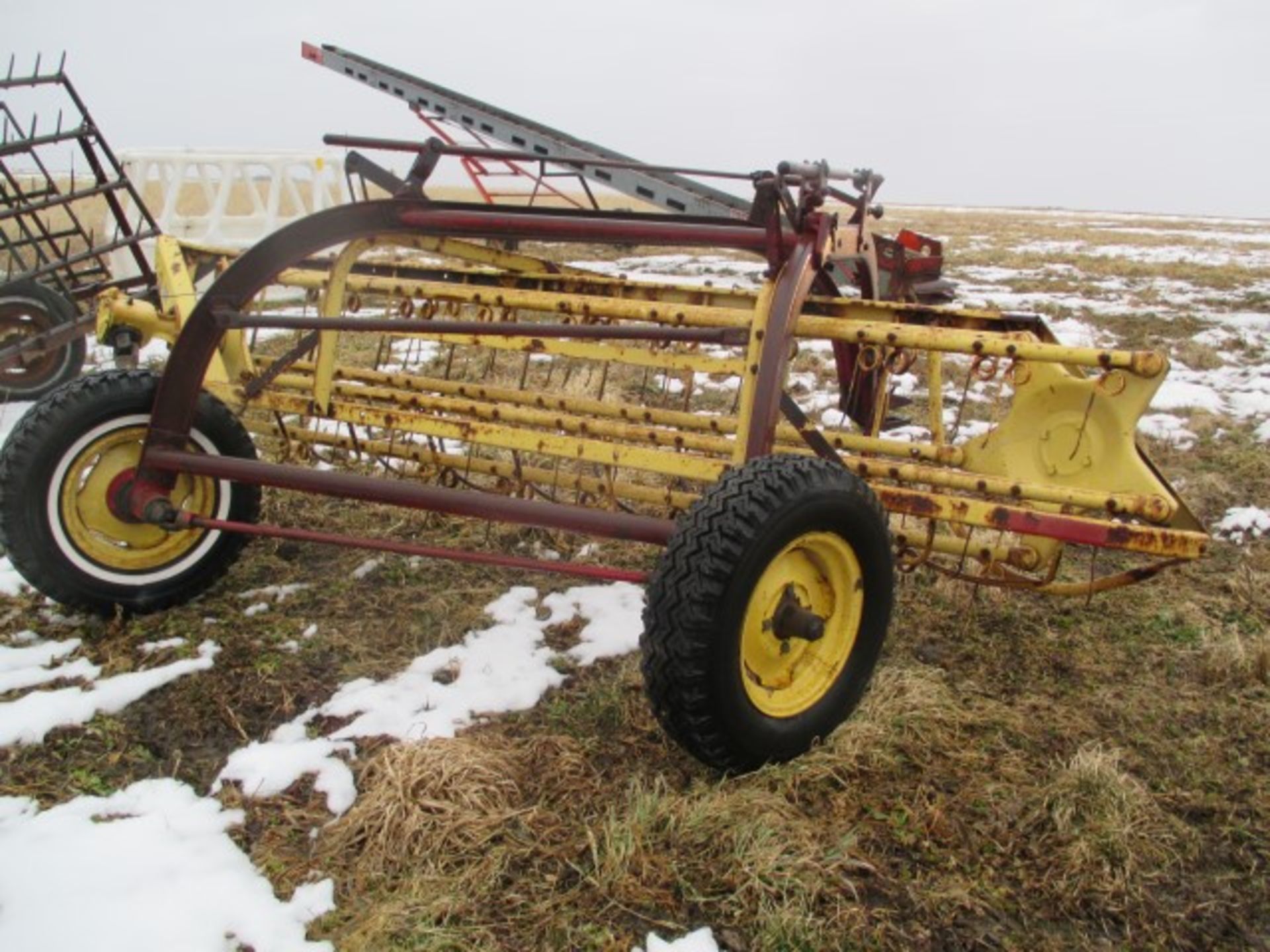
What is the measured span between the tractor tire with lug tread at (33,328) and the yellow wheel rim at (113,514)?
12.7 feet

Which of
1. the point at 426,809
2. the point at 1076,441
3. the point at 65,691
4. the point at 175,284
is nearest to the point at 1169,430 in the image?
the point at 1076,441

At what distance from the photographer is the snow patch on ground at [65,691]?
3.04 metres

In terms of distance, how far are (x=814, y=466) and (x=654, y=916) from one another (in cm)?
125

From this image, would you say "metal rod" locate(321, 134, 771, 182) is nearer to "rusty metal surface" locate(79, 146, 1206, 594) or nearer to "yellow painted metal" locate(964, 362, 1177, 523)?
"rusty metal surface" locate(79, 146, 1206, 594)

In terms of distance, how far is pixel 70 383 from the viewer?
3.67 metres

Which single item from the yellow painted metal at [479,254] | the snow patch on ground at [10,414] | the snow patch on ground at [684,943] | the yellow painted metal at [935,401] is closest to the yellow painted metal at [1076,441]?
the yellow painted metal at [935,401]

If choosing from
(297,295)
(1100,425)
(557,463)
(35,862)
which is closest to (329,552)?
(557,463)

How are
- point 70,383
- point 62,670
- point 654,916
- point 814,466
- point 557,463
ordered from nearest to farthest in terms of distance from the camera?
1. point 654,916
2. point 814,466
3. point 62,670
4. point 70,383
5. point 557,463

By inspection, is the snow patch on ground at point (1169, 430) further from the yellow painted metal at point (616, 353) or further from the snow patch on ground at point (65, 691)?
the snow patch on ground at point (65, 691)

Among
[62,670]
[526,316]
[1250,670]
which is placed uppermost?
[526,316]

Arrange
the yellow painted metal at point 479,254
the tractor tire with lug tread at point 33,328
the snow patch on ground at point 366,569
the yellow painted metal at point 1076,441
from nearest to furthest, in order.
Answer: the yellow painted metal at point 1076,441
the yellow painted metal at point 479,254
the snow patch on ground at point 366,569
the tractor tire with lug tread at point 33,328

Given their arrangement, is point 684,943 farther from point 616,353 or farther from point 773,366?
point 616,353

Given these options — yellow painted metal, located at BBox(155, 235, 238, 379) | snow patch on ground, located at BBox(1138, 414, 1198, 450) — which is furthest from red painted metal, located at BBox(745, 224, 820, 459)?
snow patch on ground, located at BBox(1138, 414, 1198, 450)

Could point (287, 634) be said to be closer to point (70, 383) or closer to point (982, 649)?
point (70, 383)
